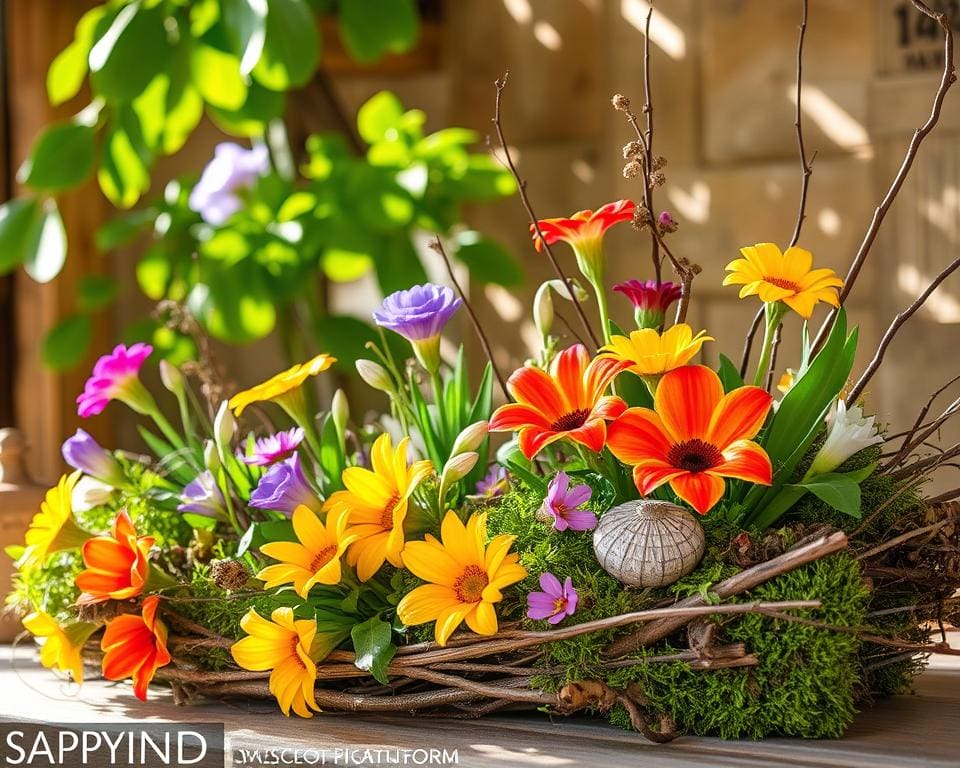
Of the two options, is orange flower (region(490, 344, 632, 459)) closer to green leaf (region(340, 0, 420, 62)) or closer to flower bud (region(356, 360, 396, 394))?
flower bud (region(356, 360, 396, 394))

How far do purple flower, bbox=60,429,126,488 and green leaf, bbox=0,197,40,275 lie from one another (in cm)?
106

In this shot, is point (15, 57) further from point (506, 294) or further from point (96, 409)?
point (96, 409)

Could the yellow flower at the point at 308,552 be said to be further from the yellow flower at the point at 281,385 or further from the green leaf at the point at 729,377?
the green leaf at the point at 729,377

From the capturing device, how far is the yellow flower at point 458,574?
0.65m

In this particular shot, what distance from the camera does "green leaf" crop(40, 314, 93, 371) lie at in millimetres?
2152

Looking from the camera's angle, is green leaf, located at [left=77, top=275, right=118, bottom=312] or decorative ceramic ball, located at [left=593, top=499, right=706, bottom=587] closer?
decorative ceramic ball, located at [left=593, top=499, right=706, bottom=587]

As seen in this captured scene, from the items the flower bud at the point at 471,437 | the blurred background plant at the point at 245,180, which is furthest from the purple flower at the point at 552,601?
the blurred background plant at the point at 245,180

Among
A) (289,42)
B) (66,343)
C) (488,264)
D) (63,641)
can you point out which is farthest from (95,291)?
(63,641)

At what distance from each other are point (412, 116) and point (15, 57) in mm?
947

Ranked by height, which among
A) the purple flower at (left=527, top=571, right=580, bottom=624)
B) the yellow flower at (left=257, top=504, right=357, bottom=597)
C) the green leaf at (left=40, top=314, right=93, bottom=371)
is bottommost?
the purple flower at (left=527, top=571, right=580, bottom=624)

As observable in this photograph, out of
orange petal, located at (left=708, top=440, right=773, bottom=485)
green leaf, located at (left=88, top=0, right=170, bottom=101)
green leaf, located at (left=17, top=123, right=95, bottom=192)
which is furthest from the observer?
green leaf, located at (left=17, top=123, right=95, bottom=192)

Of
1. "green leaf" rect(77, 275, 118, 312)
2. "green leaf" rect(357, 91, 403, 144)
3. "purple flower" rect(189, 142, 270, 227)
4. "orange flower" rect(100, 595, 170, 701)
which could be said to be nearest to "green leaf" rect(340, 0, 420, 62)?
"green leaf" rect(357, 91, 403, 144)

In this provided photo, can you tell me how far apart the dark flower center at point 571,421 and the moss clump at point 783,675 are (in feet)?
0.44

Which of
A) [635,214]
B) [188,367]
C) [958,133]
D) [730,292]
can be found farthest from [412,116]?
[635,214]
